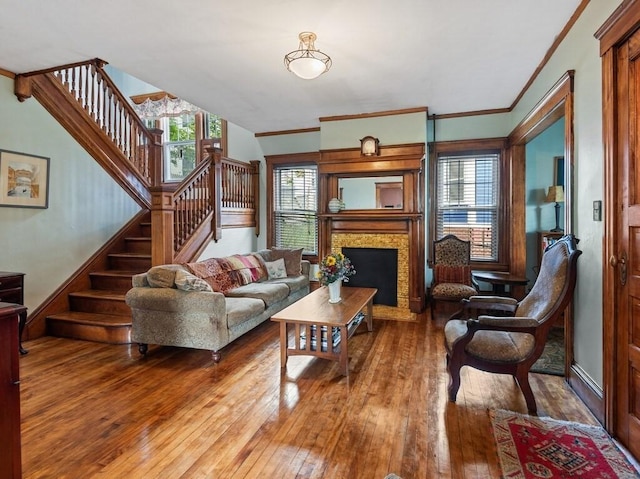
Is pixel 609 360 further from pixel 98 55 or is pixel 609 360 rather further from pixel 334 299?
pixel 98 55

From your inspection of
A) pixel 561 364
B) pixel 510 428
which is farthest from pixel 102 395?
pixel 561 364

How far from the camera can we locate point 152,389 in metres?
2.74

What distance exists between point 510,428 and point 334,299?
6.19 ft

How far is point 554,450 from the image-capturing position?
1974 mm

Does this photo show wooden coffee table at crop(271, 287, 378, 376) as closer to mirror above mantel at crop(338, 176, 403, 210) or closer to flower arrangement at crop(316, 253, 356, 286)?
flower arrangement at crop(316, 253, 356, 286)

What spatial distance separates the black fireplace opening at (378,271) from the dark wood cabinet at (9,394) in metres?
4.07

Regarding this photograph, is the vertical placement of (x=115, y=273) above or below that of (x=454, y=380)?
above

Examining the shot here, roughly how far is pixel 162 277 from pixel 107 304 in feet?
4.19

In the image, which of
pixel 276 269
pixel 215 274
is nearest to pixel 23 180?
pixel 215 274

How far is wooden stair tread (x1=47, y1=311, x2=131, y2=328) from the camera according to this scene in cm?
375

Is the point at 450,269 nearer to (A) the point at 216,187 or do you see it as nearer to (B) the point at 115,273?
(A) the point at 216,187

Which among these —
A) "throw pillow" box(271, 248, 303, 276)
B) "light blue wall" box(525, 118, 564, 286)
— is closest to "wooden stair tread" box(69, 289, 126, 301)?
"throw pillow" box(271, 248, 303, 276)

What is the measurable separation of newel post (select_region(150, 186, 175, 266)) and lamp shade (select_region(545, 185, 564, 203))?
481 cm

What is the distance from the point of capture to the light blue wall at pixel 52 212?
3.74m
